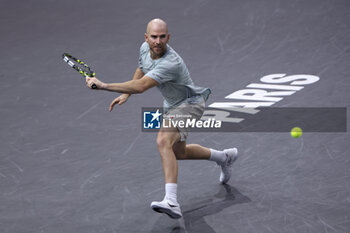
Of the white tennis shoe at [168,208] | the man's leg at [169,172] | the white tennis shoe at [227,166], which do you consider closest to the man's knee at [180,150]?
the man's leg at [169,172]

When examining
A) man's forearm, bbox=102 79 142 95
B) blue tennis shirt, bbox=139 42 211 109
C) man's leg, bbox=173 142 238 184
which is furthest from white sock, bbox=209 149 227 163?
man's forearm, bbox=102 79 142 95

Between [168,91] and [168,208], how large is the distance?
108 cm

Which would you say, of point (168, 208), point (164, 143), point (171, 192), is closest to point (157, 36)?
point (164, 143)

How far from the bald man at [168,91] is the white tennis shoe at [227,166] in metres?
0.07

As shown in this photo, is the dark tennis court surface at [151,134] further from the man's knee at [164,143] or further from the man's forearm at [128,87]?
the man's forearm at [128,87]

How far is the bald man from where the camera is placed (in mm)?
4988

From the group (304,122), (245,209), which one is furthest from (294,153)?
(245,209)

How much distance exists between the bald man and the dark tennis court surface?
1.17 ft

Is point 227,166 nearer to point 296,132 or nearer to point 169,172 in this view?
point 169,172

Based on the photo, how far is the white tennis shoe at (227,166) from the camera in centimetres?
582

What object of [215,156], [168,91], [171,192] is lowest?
[171,192]

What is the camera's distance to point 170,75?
5121 mm

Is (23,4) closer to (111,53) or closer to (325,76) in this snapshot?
(111,53)

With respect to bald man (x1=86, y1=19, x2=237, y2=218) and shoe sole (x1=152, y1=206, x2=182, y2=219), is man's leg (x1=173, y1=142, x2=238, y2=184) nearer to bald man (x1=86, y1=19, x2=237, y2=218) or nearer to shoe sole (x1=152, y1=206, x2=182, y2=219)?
bald man (x1=86, y1=19, x2=237, y2=218)
